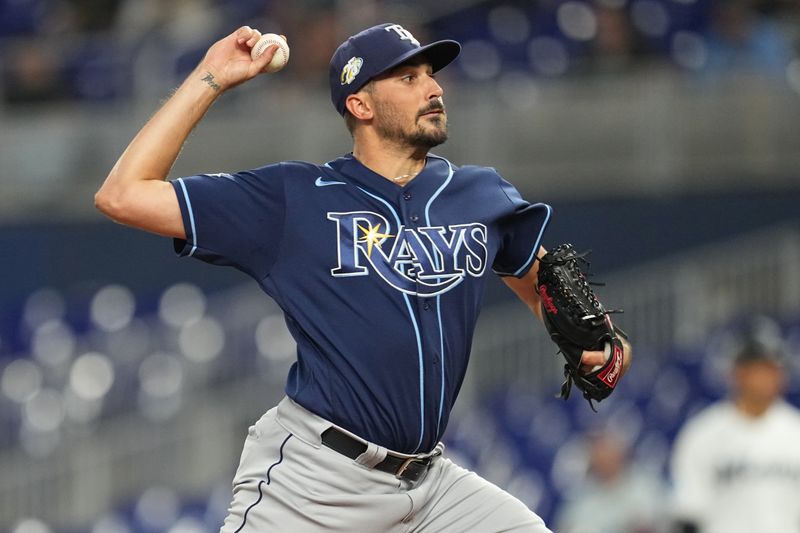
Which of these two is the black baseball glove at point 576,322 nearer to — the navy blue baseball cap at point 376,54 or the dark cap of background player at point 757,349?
the navy blue baseball cap at point 376,54

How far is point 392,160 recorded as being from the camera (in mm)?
4953

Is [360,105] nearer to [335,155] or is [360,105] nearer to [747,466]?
[747,466]

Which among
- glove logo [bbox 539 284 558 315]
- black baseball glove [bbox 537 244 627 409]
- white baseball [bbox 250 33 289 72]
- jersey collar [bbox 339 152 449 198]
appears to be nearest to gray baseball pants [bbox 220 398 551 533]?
black baseball glove [bbox 537 244 627 409]

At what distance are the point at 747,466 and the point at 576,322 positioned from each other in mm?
2842

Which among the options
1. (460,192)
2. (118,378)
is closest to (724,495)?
(460,192)

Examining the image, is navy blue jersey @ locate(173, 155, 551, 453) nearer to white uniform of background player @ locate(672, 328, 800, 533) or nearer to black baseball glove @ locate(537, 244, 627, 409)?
black baseball glove @ locate(537, 244, 627, 409)

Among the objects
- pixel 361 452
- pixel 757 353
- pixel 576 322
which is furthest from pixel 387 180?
pixel 757 353

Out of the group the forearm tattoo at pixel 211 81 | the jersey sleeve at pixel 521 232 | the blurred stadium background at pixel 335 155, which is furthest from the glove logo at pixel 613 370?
the blurred stadium background at pixel 335 155

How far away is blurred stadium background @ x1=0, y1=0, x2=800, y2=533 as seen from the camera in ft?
35.9

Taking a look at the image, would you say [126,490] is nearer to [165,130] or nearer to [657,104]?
[657,104]

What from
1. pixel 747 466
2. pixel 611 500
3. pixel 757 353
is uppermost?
pixel 757 353

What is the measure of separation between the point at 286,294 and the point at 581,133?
8663 mm

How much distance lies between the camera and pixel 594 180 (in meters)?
13.2

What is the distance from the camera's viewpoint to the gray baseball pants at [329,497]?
4.61 m
